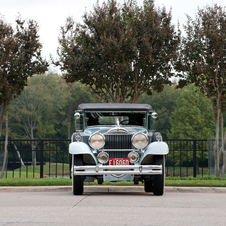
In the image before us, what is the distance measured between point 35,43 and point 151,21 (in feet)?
14.4

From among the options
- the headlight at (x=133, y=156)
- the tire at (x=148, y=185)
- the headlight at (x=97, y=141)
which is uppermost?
the headlight at (x=97, y=141)

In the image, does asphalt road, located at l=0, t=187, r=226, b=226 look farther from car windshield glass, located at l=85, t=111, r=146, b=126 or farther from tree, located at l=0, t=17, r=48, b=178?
tree, located at l=0, t=17, r=48, b=178

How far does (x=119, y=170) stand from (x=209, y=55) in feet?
Result: 23.4

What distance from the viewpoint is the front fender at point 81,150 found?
368 inches

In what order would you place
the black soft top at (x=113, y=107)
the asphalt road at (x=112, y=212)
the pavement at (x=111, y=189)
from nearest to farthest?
the asphalt road at (x=112, y=212) → the black soft top at (x=113, y=107) → the pavement at (x=111, y=189)

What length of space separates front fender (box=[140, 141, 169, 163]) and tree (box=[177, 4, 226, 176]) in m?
5.91

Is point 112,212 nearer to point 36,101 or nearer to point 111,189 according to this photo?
point 111,189

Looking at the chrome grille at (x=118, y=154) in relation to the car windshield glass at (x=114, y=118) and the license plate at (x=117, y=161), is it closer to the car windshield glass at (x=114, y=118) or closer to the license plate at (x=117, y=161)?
the license plate at (x=117, y=161)

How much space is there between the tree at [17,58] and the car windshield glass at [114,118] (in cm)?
496

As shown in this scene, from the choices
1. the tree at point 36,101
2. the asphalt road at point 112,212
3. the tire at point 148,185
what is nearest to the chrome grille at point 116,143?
the asphalt road at point 112,212

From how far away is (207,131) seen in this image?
47.2 metres

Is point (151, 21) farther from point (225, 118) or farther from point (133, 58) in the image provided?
point (225, 118)

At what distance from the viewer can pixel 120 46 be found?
48.7ft

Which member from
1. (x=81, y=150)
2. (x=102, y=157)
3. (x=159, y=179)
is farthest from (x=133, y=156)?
(x=81, y=150)
